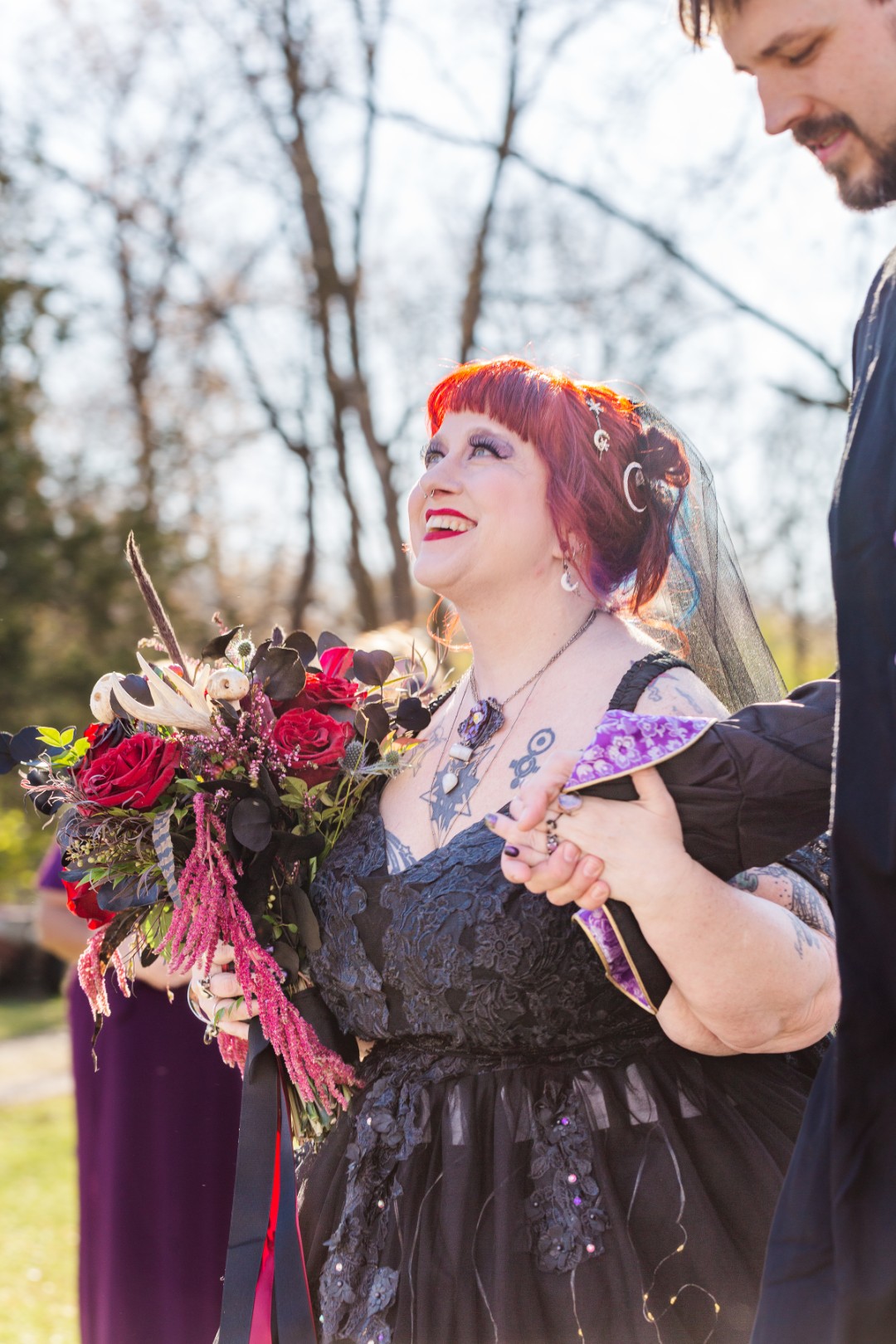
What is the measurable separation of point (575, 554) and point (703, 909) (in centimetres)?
95

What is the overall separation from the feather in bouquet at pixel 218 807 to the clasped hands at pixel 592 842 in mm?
642

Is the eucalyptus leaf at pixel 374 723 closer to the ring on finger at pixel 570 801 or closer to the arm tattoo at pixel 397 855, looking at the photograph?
the arm tattoo at pixel 397 855

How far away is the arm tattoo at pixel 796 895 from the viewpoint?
191cm

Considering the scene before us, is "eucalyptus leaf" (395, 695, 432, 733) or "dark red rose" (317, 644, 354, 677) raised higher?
"dark red rose" (317, 644, 354, 677)

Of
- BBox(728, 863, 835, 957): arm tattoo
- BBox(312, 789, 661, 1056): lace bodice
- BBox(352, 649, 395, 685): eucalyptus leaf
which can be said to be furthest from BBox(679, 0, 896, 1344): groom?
BBox(352, 649, 395, 685): eucalyptus leaf

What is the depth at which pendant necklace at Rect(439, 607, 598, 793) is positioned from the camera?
2.35 m

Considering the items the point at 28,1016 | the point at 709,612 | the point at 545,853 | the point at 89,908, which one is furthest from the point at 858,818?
the point at 28,1016

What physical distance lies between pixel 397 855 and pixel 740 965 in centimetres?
76

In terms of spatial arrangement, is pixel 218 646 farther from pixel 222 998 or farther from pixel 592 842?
pixel 592 842

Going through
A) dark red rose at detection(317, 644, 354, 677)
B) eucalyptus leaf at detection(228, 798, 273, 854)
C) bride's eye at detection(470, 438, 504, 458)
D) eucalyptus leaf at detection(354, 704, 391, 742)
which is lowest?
eucalyptus leaf at detection(228, 798, 273, 854)

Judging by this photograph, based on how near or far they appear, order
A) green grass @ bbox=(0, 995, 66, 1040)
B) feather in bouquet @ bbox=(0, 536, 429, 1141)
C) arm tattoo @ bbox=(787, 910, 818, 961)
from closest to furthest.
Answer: arm tattoo @ bbox=(787, 910, 818, 961) < feather in bouquet @ bbox=(0, 536, 429, 1141) < green grass @ bbox=(0, 995, 66, 1040)

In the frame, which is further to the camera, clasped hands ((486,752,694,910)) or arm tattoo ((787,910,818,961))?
arm tattoo ((787,910,818,961))

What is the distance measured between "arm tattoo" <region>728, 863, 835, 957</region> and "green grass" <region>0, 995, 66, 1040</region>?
37.9 feet

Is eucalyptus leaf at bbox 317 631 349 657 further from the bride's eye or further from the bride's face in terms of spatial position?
the bride's eye
